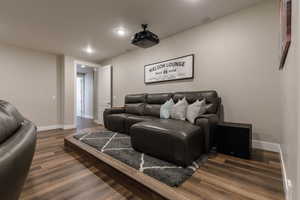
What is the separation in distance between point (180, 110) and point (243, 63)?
1.36m

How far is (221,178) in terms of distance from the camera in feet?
5.07

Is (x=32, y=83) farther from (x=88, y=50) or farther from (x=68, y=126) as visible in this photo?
(x=88, y=50)

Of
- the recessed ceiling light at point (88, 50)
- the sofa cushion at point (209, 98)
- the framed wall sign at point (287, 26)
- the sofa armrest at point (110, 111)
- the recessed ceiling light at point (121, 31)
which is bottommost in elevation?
the sofa armrest at point (110, 111)

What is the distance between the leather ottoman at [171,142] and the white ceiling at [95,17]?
196cm

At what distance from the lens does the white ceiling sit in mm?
2273

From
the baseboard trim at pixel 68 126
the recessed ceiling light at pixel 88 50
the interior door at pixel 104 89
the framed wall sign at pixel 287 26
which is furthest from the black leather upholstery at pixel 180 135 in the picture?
the baseboard trim at pixel 68 126

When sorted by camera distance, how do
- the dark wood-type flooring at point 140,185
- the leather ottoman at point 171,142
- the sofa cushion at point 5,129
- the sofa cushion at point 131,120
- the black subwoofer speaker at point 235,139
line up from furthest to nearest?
the sofa cushion at point 131,120 → the black subwoofer speaker at point 235,139 → the leather ottoman at point 171,142 → the dark wood-type flooring at point 140,185 → the sofa cushion at point 5,129

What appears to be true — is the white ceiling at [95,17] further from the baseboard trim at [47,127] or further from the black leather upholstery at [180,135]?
the baseboard trim at [47,127]

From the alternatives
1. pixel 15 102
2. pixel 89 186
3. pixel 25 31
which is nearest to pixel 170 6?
→ pixel 89 186

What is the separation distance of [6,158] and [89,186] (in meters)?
1.28

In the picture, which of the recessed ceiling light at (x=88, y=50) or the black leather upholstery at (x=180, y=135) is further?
the recessed ceiling light at (x=88, y=50)

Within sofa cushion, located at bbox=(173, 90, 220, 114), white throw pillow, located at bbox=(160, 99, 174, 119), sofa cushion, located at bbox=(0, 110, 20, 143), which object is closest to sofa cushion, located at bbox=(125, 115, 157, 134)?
white throw pillow, located at bbox=(160, 99, 174, 119)

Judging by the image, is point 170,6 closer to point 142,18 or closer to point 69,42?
point 142,18

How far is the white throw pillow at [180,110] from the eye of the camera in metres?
2.59
